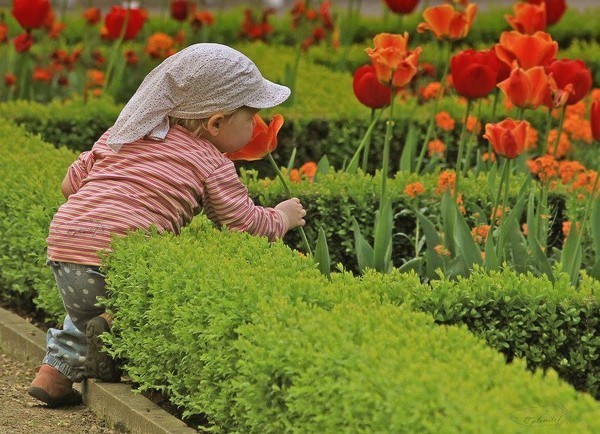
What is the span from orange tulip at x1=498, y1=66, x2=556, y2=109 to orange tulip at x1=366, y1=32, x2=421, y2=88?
366 millimetres

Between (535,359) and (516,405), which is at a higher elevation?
(516,405)

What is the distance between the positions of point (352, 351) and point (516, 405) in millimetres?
503

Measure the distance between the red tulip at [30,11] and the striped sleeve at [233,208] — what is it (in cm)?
380

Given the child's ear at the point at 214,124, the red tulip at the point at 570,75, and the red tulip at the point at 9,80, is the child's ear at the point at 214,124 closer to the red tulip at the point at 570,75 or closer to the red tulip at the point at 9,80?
the red tulip at the point at 570,75

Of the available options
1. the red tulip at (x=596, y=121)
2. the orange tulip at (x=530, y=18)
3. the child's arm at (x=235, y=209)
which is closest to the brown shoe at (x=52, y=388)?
the child's arm at (x=235, y=209)

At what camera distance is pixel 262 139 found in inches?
201

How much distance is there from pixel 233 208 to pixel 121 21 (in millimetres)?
4467

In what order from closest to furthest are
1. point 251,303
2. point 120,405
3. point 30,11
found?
point 251,303 < point 120,405 < point 30,11

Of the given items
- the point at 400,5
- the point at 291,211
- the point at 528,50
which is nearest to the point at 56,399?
the point at 291,211

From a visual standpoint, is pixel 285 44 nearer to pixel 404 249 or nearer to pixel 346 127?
pixel 346 127

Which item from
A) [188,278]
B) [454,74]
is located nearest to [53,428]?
[188,278]

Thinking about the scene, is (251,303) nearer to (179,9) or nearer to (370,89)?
(370,89)

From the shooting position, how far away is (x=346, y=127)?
346 inches

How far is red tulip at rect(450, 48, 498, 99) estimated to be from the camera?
544 centimetres
